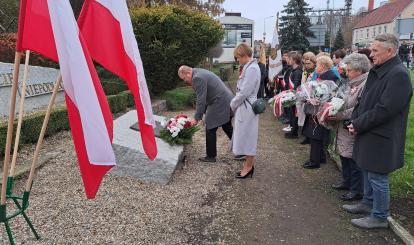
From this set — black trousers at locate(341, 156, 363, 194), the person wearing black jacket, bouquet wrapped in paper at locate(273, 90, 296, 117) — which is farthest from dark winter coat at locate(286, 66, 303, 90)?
black trousers at locate(341, 156, 363, 194)

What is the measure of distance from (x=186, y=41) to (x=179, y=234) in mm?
7612

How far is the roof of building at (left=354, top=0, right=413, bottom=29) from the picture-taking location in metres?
57.0

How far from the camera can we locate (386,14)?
60188 millimetres

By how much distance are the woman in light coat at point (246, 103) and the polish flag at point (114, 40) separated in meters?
2.73

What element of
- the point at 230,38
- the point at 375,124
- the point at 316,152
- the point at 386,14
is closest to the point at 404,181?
the point at 316,152

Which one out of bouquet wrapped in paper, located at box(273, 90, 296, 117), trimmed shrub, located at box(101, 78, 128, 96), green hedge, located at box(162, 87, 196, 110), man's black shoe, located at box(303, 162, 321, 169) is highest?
bouquet wrapped in paper, located at box(273, 90, 296, 117)

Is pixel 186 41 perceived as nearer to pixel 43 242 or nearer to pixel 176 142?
pixel 176 142

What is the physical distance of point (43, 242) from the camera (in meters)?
3.67

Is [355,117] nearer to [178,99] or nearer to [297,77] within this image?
[297,77]

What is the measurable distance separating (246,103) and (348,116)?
1.34 meters

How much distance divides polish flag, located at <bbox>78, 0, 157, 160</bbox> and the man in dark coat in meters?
2.36

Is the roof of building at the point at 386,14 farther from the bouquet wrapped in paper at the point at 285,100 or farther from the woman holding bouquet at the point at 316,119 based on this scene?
the woman holding bouquet at the point at 316,119

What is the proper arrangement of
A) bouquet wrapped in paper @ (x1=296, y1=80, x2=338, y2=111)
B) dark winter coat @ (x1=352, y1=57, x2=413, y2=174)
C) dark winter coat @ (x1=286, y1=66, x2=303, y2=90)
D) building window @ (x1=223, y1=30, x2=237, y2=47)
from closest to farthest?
dark winter coat @ (x1=352, y1=57, x2=413, y2=174) < bouquet wrapped in paper @ (x1=296, y1=80, x2=338, y2=111) < dark winter coat @ (x1=286, y1=66, x2=303, y2=90) < building window @ (x1=223, y1=30, x2=237, y2=47)

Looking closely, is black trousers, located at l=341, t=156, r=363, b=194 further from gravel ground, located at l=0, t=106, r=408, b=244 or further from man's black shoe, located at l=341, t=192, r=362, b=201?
gravel ground, located at l=0, t=106, r=408, b=244
